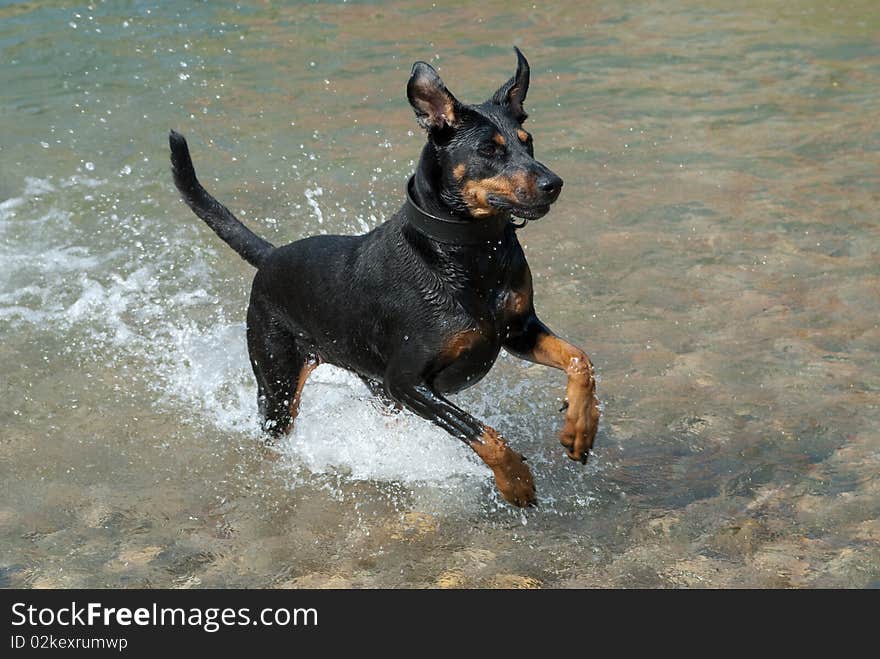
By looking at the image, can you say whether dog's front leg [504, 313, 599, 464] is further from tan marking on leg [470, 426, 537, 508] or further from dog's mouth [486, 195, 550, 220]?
dog's mouth [486, 195, 550, 220]

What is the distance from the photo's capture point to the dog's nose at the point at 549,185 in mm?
3844

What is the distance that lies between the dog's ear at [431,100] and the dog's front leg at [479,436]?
89 centimetres

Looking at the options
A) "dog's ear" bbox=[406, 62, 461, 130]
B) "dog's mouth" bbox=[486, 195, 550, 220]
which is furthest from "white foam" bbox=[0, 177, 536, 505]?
"dog's ear" bbox=[406, 62, 461, 130]

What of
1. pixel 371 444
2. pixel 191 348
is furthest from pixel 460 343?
pixel 191 348

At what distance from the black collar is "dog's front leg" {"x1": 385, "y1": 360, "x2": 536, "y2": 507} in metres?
0.50

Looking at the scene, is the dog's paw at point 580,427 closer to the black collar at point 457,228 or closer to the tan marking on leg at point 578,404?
the tan marking on leg at point 578,404

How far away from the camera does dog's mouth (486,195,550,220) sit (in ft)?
12.7

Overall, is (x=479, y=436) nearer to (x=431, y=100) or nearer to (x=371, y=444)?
(x=431, y=100)

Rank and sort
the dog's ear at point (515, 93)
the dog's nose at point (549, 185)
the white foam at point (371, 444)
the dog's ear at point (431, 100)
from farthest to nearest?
the white foam at point (371, 444), the dog's ear at point (515, 93), the dog's ear at point (431, 100), the dog's nose at point (549, 185)

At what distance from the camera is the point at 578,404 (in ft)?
13.5

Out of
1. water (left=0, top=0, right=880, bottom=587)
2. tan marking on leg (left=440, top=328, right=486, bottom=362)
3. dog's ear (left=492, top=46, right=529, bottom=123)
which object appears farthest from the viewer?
water (left=0, top=0, right=880, bottom=587)

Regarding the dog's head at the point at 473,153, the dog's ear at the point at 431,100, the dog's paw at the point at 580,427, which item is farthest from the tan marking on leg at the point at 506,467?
the dog's ear at the point at 431,100

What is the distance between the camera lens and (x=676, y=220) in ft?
23.9

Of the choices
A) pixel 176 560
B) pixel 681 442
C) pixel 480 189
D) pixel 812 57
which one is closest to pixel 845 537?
pixel 681 442
